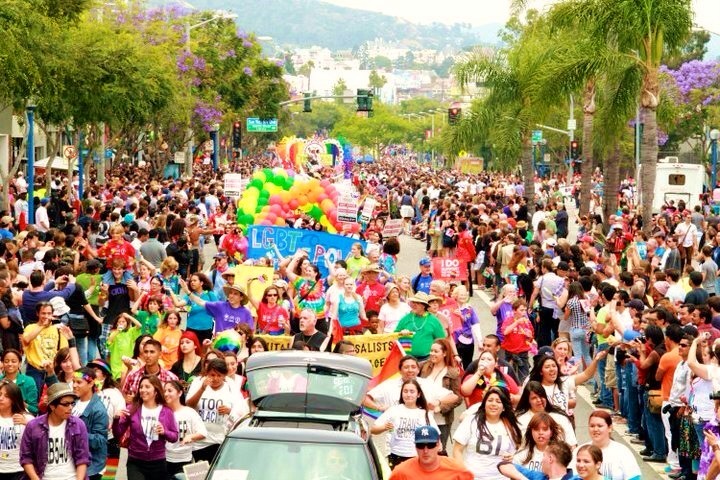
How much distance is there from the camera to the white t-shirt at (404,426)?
39.2 ft

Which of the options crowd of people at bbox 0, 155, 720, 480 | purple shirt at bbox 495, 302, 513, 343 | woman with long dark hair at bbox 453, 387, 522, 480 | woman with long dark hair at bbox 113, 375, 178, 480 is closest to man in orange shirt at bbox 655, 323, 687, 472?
crowd of people at bbox 0, 155, 720, 480

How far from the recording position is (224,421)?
12.4 meters

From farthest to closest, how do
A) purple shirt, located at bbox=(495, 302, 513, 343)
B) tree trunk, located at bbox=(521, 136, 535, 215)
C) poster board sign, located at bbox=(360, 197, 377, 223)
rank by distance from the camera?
tree trunk, located at bbox=(521, 136, 535, 215) → poster board sign, located at bbox=(360, 197, 377, 223) → purple shirt, located at bbox=(495, 302, 513, 343)

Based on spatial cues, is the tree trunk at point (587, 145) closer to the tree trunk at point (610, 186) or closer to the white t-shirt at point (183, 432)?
the tree trunk at point (610, 186)

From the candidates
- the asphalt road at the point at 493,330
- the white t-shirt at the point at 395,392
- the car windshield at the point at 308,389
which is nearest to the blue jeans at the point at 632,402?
the asphalt road at the point at 493,330

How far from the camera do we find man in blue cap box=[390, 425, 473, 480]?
980cm

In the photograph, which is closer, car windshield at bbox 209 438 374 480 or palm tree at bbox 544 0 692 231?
car windshield at bbox 209 438 374 480

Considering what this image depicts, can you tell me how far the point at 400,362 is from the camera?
43.4 feet

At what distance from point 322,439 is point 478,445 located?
192 cm

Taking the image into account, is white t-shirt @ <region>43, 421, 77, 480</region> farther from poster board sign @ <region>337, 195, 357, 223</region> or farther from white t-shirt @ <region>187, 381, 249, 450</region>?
poster board sign @ <region>337, 195, 357, 223</region>

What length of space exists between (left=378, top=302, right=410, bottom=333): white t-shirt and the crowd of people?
2 centimetres

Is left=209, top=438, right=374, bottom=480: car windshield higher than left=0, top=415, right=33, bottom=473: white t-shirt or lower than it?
higher

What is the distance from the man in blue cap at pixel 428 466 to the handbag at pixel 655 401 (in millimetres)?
5445

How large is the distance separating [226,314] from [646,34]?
60.6ft
